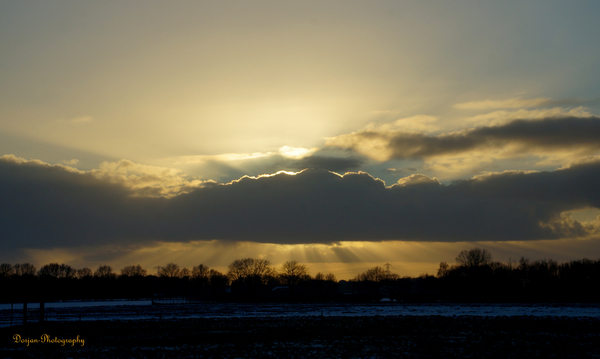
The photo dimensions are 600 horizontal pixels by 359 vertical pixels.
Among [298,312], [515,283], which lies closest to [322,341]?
[298,312]

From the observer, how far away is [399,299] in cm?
16750

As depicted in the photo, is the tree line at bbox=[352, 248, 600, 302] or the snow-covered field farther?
the tree line at bbox=[352, 248, 600, 302]

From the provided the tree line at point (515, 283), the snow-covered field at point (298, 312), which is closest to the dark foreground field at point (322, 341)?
the snow-covered field at point (298, 312)

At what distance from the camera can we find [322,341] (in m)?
36.0

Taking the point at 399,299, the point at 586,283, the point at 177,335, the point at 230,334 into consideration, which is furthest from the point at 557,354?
the point at 586,283

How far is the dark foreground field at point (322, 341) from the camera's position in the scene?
29.4 m

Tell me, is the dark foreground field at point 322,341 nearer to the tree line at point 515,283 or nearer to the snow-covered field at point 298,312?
the snow-covered field at point 298,312

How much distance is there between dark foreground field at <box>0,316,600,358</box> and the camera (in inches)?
1159

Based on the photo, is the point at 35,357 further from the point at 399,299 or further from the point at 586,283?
the point at 586,283

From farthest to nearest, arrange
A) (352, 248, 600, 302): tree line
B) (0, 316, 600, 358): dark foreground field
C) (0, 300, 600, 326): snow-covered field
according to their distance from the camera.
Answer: (352, 248, 600, 302): tree line → (0, 300, 600, 326): snow-covered field → (0, 316, 600, 358): dark foreground field

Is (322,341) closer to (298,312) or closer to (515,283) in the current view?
(298,312)

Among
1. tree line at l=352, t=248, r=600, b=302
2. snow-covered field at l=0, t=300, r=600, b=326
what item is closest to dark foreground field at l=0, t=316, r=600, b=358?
snow-covered field at l=0, t=300, r=600, b=326

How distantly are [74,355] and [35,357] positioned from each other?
2.15 metres

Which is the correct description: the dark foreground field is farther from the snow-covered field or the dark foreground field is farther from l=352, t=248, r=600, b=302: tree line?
l=352, t=248, r=600, b=302: tree line
